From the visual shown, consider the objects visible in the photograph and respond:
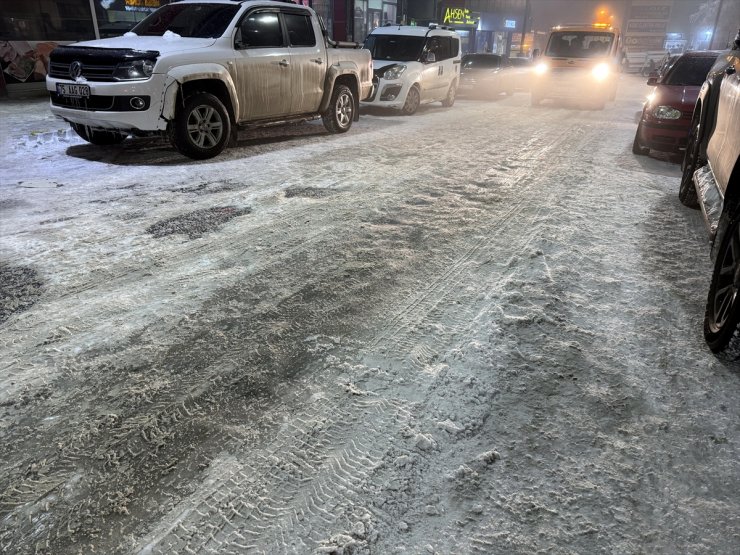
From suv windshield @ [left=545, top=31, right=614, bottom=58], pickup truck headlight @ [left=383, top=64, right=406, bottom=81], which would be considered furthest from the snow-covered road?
suv windshield @ [left=545, top=31, right=614, bottom=58]

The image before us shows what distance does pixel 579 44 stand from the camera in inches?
628

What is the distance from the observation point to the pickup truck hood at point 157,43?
6637 millimetres

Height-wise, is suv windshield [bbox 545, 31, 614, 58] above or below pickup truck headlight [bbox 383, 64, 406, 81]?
above

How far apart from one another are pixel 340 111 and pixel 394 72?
337cm

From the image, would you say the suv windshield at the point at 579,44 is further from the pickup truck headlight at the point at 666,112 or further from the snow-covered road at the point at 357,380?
the snow-covered road at the point at 357,380

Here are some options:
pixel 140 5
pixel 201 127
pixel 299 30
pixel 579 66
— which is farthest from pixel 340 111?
pixel 140 5

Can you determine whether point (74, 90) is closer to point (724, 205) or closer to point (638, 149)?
point (724, 205)

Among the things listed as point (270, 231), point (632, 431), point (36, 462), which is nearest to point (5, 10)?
point (270, 231)

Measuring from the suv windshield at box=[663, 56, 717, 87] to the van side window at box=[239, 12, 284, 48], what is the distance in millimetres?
6616

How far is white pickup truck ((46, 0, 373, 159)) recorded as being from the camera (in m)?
6.46

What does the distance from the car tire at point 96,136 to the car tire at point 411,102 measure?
726 cm

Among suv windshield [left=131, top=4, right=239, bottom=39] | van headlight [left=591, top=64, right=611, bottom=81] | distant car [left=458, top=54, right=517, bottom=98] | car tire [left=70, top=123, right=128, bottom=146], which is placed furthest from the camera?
distant car [left=458, top=54, right=517, bottom=98]

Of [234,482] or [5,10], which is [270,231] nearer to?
[234,482]

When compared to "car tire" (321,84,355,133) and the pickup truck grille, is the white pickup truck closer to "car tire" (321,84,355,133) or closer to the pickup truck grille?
the pickup truck grille
